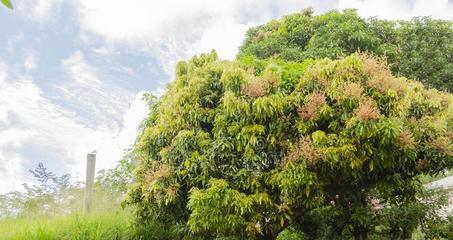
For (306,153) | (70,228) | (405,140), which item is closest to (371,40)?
(405,140)

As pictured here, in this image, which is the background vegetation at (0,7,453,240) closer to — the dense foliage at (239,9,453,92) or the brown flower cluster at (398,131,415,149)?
the brown flower cluster at (398,131,415,149)

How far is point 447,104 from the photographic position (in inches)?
257

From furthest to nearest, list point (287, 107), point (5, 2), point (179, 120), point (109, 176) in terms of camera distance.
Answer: point (109, 176), point (179, 120), point (287, 107), point (5, 2)

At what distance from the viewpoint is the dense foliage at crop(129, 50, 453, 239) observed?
528 cm

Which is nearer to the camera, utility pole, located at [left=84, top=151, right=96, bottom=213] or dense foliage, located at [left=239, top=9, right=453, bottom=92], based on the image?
utility pole, located at [left=84, top=151, right=96, bottom=213]

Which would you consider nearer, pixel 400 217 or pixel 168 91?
pixel 168 91

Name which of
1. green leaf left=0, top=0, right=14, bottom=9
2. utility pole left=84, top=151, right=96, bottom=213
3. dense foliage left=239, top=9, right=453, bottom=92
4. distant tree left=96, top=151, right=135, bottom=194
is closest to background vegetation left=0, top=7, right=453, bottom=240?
utility pole left=84, top=151, right=96, bottom=213

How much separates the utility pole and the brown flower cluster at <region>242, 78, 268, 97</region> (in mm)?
3292

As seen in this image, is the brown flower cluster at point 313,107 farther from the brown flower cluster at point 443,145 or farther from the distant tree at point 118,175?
the distant tree at point 118,175

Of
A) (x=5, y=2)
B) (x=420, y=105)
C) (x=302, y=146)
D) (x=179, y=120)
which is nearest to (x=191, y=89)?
(x=179, y=120)

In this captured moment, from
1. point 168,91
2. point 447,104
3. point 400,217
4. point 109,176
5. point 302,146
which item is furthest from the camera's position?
point 109,176

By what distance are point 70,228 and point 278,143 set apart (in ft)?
9.50

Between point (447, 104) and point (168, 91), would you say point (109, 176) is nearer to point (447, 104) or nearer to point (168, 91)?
point (168, 91)

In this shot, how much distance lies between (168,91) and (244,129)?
214 centimetres
